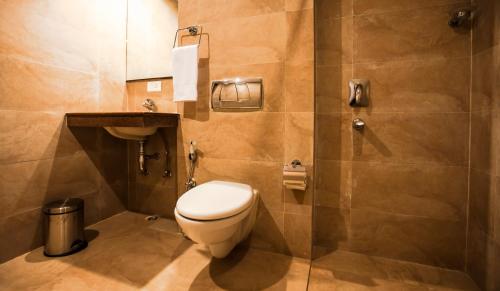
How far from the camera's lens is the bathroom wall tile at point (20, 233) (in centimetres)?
138

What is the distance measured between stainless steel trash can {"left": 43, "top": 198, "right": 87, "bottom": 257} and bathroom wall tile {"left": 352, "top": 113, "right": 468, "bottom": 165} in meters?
1.88

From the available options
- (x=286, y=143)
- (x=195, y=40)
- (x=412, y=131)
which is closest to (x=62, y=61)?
(x=195, y=40)

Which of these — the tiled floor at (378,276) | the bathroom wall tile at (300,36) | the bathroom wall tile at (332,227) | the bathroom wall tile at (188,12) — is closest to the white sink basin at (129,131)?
the bathroom wall tile at (188,12)

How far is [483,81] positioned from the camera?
123 cm

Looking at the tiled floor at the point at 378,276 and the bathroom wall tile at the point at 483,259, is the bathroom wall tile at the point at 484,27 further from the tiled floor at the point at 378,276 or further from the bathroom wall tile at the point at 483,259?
the tiled floor at the point at 378,276

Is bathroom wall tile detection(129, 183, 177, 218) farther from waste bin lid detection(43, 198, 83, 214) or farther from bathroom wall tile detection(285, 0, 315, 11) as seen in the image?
bathroom wall tile detection(285, 0, 315, 11)

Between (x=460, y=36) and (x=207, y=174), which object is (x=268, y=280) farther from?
(x=460, y=36)

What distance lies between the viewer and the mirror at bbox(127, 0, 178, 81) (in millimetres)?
1939

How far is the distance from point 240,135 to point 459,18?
4.53 ft

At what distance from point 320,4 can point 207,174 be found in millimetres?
1390

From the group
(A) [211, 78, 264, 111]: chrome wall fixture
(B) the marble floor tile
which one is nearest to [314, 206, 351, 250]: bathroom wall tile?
(B) the marble floor tile

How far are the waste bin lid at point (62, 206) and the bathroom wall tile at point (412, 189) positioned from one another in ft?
6.00

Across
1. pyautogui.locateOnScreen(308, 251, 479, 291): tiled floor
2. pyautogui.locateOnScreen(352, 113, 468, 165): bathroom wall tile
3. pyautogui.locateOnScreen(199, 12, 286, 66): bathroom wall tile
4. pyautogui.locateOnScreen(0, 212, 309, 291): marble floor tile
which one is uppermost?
pyautogui.locateOnScreen(199, 12, 286, 66): bathroom wall tile

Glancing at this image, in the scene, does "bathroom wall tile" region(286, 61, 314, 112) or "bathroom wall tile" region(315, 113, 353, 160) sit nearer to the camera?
"bathroom wall tile" region(286, 61, 314, 112)
